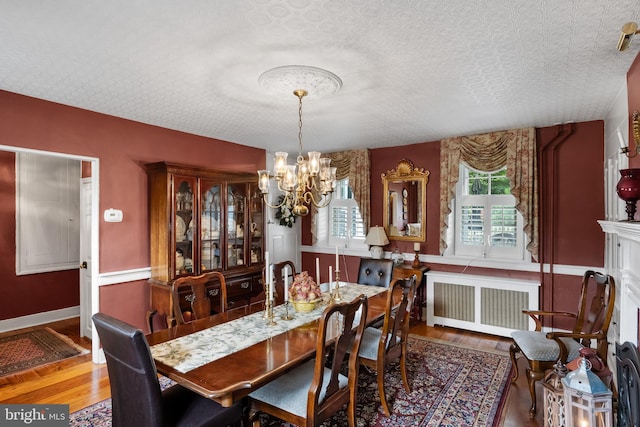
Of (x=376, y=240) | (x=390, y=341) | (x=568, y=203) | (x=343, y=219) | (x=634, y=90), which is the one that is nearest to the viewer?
(x=634, y=90)

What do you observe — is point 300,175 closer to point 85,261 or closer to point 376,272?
point 376,272

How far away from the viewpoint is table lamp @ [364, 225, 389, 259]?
4.85 m

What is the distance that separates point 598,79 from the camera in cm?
252

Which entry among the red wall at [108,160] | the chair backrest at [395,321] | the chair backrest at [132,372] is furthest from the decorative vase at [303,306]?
the red wall at [108,160]

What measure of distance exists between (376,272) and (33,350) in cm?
372

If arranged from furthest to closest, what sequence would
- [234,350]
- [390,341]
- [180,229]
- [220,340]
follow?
[180,229] < [390,341] < [220,340] < [234,350]

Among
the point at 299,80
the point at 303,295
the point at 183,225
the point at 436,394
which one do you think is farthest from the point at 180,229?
the point at 436,394

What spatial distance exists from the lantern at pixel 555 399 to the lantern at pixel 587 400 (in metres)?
0.16

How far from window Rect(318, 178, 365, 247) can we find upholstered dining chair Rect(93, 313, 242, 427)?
386 centimetres

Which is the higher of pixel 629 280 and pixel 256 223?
pixel 256 223

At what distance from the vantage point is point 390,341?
103 inches

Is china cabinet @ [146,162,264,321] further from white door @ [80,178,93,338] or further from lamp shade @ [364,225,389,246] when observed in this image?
lamp shade @ [364,225,389,246]

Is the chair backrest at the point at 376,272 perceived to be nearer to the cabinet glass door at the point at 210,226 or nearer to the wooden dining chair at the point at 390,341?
the wooden dining chair at the point at 390,341

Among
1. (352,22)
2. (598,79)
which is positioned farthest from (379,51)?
(598,79)
